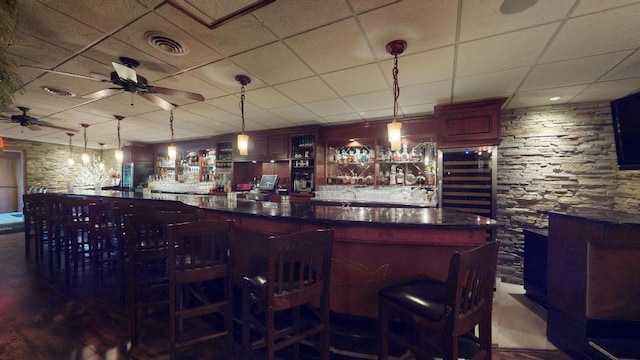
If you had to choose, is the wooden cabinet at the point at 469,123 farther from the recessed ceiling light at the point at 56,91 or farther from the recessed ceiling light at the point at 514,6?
the recessed ceiling light at the point at 56,91

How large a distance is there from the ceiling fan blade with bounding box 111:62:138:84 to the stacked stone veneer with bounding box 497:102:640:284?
17.3ft

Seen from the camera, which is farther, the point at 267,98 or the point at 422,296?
the point at 267,98

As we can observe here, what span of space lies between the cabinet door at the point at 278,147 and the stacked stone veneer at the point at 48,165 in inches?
319

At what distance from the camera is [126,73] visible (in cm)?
244

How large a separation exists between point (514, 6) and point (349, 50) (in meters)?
1.30

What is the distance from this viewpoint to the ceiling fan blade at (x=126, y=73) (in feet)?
7.78

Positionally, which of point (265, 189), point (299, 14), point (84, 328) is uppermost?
point (299, 14)

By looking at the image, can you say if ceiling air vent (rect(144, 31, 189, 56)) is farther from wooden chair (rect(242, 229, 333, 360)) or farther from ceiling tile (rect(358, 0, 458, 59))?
wooden chair (rect(242, 229, 333, 360))

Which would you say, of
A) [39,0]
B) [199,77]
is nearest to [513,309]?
[199,77]

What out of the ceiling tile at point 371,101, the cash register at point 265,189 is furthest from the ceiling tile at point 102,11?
the cash register at point 265,189

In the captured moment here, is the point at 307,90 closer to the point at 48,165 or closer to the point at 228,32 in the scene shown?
the point at 228,32

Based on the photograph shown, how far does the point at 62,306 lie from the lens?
2584 mm

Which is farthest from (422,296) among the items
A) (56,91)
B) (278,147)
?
(56,91)

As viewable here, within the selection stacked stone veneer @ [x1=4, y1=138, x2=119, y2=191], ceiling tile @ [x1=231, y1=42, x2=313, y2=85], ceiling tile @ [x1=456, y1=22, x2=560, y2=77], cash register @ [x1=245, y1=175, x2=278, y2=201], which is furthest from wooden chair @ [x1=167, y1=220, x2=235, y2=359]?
stacked stone veneer @ [x1=4, y1=138, x2=119, y2=191]
